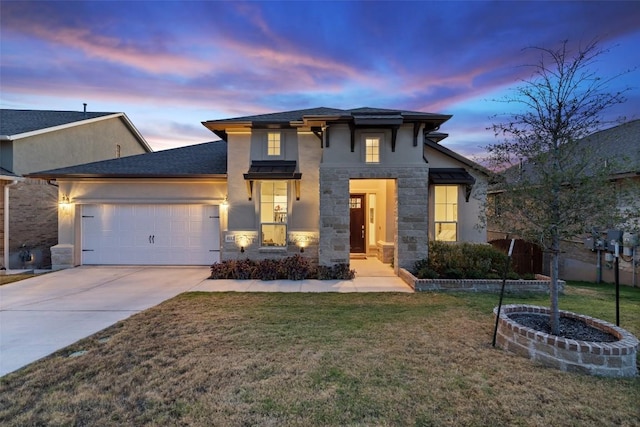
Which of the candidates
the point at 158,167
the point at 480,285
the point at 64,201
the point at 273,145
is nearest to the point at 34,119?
the point at 64,201

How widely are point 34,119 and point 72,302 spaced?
11789 millimetres

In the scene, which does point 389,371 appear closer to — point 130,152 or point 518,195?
point 518,195

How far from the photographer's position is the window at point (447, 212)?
10492 mm

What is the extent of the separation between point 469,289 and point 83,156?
55.3 feet

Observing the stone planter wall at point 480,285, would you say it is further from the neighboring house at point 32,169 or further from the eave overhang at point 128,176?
the neighboring house at point 32,169

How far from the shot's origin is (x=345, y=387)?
3.29m

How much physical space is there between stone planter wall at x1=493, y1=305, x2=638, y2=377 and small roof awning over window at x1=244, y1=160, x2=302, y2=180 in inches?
278

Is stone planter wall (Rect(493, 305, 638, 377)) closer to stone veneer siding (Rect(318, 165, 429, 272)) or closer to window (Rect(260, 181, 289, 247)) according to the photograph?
stone veneer siding (Rect(318, 165, 429, 272))

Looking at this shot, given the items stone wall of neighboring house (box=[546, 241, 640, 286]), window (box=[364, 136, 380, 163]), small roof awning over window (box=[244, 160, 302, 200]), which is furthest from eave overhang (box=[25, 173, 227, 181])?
stone wall of neighboring house (box=[546, 241, 640, 286])

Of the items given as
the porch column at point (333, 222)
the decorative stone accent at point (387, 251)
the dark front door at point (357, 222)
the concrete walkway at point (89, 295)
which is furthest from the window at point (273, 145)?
the decorative stone accent at point (387, 251)

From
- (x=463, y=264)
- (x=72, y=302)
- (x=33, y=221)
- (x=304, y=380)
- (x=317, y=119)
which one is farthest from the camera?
(x=33, y=221)

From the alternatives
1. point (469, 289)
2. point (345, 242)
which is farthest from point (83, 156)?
point (469, 289)

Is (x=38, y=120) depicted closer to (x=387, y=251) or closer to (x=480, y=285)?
(x=387, y=251)

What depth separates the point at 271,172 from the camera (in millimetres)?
9547
